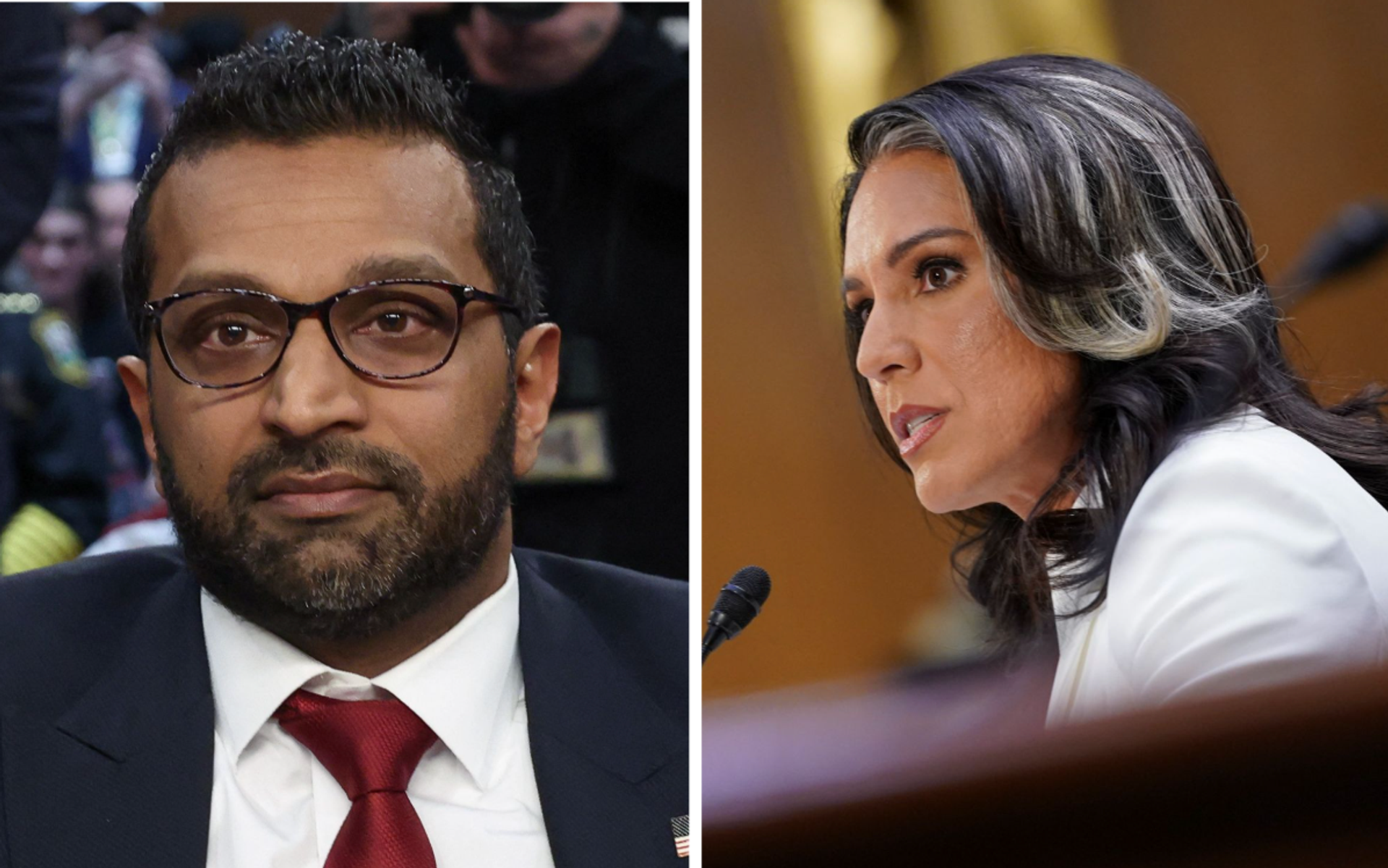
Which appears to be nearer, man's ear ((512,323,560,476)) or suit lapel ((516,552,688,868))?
suit lapel ((516,552,688,868))

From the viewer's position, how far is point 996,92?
176 cm

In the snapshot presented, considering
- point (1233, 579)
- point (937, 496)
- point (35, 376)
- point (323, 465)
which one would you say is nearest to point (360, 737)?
point (323, 465)

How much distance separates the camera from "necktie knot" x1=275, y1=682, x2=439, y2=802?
1.65 metres

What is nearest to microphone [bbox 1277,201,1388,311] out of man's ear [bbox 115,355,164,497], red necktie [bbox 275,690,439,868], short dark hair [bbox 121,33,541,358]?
short dark hair [bbox 121,33,541,358]

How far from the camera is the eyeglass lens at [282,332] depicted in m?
1.65

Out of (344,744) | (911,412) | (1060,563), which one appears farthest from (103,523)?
(1060,563)

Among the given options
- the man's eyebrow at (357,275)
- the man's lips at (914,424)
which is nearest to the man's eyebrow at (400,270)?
the man's eyebrow at (357,275)

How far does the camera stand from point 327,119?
5.57 feet

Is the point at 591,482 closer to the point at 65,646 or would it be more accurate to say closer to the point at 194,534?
the point at 194,534

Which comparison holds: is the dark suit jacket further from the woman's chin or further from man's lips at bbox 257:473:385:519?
the woman's chin

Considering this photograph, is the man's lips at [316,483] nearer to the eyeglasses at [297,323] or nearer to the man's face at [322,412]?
the man's face at [322,412]

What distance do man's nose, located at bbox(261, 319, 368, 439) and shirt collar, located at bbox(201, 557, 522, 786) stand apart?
0.86 feet

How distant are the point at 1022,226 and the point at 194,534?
1.03 m

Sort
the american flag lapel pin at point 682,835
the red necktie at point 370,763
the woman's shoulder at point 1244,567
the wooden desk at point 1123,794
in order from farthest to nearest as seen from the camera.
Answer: the american flag lapel pin at point 682,835 < the red necktie at point 370,763 < the woman's shoulder at point 1244,567 < the wooden desk at point 1123,794
